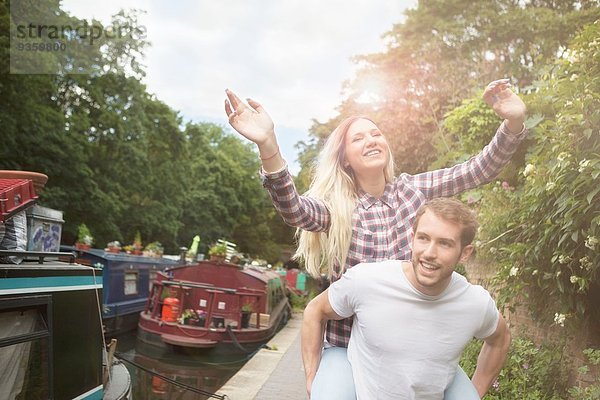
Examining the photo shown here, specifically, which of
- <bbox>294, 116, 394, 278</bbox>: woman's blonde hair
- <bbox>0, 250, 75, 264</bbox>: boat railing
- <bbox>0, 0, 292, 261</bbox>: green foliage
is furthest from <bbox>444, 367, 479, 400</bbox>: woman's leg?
<bbox>0, 0, 292, 261</bbox>: green foliage

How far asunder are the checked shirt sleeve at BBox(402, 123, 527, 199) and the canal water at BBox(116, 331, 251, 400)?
28.3 feet

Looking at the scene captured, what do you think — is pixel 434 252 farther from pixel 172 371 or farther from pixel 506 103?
pixel 172 371

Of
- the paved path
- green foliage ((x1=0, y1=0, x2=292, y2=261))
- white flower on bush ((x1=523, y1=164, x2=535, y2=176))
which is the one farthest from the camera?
green foliage ((x1=0, y1=0, x2=292, y2=261))

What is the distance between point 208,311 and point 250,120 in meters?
12.8

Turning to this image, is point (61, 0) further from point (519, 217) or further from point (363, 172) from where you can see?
point (363, 172)

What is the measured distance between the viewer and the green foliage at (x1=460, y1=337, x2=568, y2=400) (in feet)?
16.7

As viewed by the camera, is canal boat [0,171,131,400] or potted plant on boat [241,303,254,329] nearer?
canal boat [0,171,131,400]

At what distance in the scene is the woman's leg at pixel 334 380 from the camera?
6.84 ft

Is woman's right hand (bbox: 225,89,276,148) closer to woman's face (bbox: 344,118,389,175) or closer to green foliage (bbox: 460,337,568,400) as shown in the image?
woman's face (bbox: 344,118,389,175)

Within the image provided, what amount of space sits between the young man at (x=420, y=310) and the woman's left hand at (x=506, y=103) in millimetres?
652

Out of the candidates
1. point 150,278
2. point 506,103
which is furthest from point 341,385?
point 150,278

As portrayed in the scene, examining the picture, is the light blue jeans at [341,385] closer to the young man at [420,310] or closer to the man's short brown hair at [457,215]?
the young man at [420,310]

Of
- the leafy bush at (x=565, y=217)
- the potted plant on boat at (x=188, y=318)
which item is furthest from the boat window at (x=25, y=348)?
the potted plant on boat at (x=188, y=318)

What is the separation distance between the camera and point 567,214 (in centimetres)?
420
